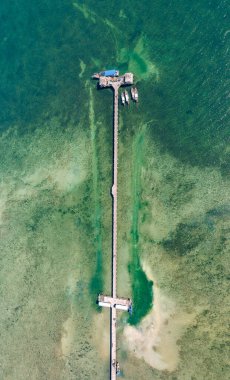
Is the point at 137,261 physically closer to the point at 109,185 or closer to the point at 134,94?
the point at 109,185

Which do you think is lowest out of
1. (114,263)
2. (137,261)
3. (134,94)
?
(114,263)

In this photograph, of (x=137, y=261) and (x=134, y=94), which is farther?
(x=134, y=94)

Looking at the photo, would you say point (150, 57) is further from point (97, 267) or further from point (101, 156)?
point (97, 267)

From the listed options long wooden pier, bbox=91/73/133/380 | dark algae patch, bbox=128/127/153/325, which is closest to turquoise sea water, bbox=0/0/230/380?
dark algae patch, bbox=128/127/153/325

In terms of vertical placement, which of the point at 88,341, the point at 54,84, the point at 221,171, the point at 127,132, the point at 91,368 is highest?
the point at 54,84

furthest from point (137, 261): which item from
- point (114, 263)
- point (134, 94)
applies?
point (134, 94)

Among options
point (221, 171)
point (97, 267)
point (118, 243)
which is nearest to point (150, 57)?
point (221, 171)

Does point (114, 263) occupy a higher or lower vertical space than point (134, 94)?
lower
